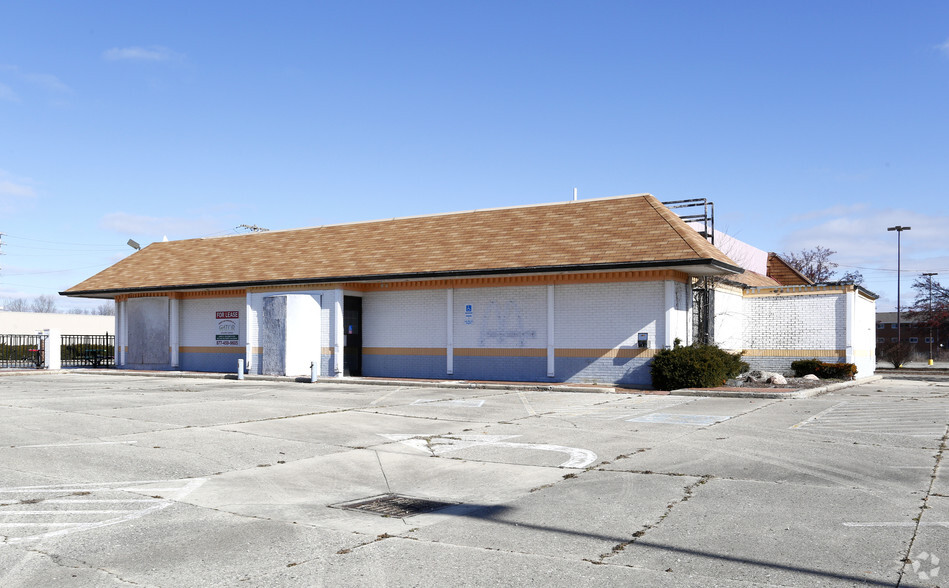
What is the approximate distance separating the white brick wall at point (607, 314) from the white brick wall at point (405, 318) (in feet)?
14.5

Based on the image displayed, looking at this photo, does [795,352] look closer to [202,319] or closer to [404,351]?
[404,351]

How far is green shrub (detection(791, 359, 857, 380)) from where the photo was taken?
86.5 ft

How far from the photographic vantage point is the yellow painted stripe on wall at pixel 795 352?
27703 mm

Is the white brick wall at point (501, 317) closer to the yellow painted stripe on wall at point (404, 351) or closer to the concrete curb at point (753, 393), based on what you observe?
the yellow painted stripe on wall at point (404, 351)

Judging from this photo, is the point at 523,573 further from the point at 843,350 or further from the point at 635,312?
the point at 843,350

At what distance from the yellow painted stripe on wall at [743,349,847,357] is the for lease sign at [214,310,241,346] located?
2021 centimetres

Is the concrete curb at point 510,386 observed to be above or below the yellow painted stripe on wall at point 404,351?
below

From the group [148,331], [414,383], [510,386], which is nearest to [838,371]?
[510,386]

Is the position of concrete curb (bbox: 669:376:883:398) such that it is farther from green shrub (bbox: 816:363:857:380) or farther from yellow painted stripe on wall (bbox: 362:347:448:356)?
yellow painted stripe on wall (bbox: 362:347:448:356)

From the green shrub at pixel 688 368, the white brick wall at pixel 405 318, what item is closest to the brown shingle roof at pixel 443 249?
the white brick wall at pixel 405 318

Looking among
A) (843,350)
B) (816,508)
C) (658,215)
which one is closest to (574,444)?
(816,508)

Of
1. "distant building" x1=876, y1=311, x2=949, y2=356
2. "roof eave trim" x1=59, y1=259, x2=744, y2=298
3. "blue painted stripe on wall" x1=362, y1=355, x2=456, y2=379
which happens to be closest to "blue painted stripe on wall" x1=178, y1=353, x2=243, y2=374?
"roof eave trim" x1=59, y1=259, x2=744, y2=298

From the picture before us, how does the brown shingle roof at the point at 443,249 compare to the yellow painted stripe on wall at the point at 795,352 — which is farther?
the yellow painted stripe on wall at the point at 795,352

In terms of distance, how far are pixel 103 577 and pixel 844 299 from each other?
89.0 ft
